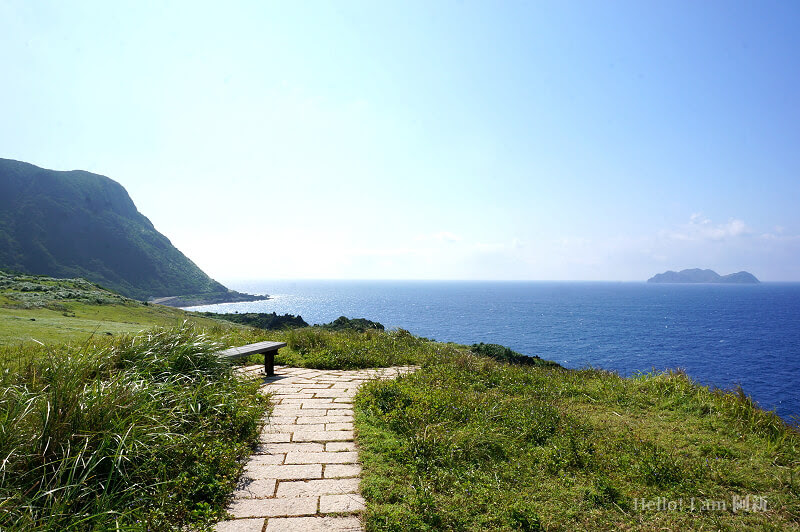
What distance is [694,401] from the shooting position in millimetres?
6660

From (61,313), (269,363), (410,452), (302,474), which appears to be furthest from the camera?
(61,313)

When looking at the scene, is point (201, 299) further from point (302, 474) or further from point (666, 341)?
point (302, 474)

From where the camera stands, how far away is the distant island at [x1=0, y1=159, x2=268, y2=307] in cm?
8761

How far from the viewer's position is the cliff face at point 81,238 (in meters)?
87.6

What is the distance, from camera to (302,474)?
3.73m

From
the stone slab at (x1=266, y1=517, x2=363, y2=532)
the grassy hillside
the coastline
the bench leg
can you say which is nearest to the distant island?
the coastline

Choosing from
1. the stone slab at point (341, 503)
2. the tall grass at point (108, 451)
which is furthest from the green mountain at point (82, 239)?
the stone slab at point (341, 503)

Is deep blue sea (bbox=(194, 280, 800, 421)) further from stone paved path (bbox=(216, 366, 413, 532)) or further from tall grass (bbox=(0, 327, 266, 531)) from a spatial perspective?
tall grass (bbox=(0, 327, 266, 531))

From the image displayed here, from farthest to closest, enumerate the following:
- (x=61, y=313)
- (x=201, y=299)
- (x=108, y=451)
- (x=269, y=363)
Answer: (x=201, y=299)
(x=61, y=313)
(x=269, y=363)
(x=108, y=451)

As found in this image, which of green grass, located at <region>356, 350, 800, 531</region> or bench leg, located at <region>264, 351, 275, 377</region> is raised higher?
bench leg, located at <region>264, 351, 275, 377</region>

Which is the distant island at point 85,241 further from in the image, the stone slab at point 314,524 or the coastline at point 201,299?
the stone slab at point 314,524

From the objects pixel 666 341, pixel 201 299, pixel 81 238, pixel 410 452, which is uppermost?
pixel 81 238

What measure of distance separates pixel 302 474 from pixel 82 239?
123m

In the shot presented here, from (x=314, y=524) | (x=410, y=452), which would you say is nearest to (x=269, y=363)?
(x=410, y=452)
